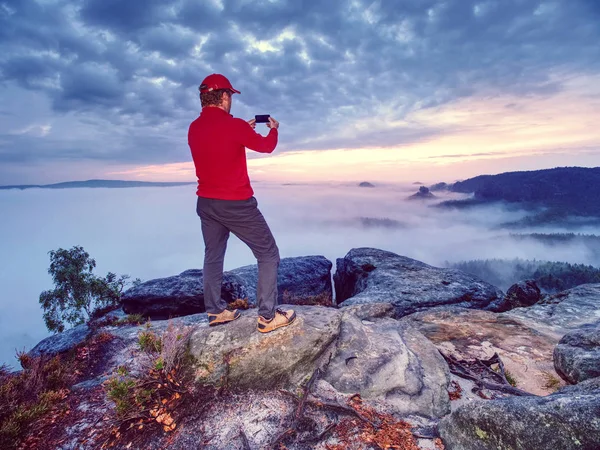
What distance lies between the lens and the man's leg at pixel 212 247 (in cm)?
590

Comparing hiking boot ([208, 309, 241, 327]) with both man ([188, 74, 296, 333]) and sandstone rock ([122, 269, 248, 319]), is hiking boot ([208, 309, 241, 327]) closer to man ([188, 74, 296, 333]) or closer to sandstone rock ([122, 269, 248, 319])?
man ([188, 74, 296, 333])

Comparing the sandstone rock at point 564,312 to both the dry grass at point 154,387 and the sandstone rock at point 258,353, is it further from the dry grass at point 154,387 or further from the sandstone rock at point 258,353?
the dry grass at point 154,387

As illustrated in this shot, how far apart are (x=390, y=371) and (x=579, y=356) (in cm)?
441

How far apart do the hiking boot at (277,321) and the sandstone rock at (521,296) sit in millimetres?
13165

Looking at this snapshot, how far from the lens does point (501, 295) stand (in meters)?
16.3

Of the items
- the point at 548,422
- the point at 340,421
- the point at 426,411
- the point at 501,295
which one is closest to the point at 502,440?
the point at 548,422

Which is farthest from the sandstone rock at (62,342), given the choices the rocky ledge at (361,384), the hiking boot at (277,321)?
the hiking boot at (277,321)

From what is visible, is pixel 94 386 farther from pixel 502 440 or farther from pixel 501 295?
pixel 501 295

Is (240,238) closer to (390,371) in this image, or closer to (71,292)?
(390,371)

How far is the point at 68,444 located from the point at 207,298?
113 inches

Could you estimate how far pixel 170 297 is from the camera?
13.2 meters

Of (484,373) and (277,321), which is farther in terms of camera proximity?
(484,373)

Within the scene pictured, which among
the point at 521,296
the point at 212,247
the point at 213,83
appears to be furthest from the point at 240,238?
the point at 521,296

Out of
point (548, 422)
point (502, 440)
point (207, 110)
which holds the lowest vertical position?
point (502, 440)
